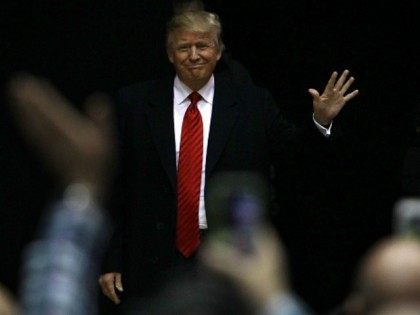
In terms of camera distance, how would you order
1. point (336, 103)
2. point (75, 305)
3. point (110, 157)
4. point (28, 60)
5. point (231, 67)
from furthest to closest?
point (28, 60)
point (231, 67)
point (336, 103)
point (110, 157)
point (75, 305)

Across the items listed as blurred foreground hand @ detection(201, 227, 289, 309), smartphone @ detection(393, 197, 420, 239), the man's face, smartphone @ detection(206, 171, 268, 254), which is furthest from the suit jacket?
blurred foreground hand @ detection(201, 227, 289, 309)

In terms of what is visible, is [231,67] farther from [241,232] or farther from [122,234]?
[241,232]

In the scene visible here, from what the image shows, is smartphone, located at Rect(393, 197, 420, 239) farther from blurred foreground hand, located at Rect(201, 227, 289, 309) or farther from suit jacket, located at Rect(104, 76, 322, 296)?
suit jacket, located at Rect(104, 76, 322, 296)

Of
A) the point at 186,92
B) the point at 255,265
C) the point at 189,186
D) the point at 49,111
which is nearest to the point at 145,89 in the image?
the point at 186,92

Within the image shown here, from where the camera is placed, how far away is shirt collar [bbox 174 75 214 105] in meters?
6.03

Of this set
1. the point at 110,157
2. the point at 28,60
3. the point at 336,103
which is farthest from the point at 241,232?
the point at 28,60

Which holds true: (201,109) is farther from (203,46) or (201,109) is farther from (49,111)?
(49,111)

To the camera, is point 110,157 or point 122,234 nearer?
point 110,157

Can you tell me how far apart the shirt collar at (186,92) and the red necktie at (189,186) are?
15cm

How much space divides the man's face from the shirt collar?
2cm

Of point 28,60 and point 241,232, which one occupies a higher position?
point 241,232

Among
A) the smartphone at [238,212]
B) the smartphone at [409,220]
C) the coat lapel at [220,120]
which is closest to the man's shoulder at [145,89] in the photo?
the coat lapel at [220,120]

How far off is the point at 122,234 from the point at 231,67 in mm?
915

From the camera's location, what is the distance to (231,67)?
250 inches
